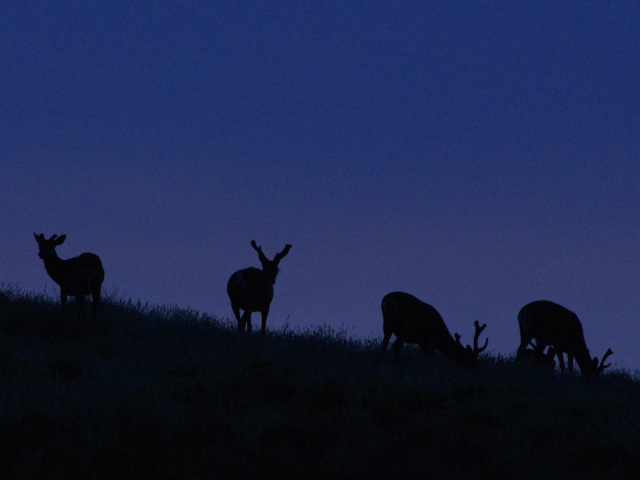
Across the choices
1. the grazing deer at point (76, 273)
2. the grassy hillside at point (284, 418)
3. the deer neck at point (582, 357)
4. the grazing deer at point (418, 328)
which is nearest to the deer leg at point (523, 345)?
the deer neck at point (582, 357)

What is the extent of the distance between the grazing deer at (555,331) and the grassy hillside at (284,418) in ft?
11.1

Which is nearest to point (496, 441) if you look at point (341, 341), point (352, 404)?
point (352, 404)

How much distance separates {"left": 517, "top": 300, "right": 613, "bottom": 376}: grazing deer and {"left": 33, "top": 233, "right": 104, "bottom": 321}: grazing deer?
29.0ft

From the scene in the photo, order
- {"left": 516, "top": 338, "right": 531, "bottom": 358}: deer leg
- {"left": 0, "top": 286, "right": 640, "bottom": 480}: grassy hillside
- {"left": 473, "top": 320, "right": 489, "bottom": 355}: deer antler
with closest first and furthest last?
1. {"left": 0, "top": 286, "right": 640, "bottom": 480}: grassy hillside
2. {"left": 473, "top": 320, "right": 489, "bottom": 355}: deer antler
3. {"left": 516, "top": 338, "right": 531, "bottom": 358}: deer leg

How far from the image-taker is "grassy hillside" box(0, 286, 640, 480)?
8.91m

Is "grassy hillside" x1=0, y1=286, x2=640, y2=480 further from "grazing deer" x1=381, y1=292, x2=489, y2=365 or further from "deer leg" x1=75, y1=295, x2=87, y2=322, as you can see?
"deer leg" x1=75, y1=295, x2=87, y2=322

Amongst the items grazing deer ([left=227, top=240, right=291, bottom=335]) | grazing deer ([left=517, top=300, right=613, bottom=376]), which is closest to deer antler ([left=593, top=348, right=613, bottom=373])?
grazing deer ([left=517, top=300, right=613, bottom=376])

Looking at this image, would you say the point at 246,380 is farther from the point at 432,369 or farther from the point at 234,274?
the point at 234,274

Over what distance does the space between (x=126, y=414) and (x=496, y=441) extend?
13.6 feet

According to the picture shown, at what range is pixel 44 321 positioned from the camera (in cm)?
1667

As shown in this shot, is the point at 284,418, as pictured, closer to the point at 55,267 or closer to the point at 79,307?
the point at 79,307

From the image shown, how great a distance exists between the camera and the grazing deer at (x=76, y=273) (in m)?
17.0

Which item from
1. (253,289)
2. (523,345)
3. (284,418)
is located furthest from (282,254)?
(284,418)

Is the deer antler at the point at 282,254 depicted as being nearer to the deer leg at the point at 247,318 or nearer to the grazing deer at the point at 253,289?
the grazing deer at the point at 253,289
